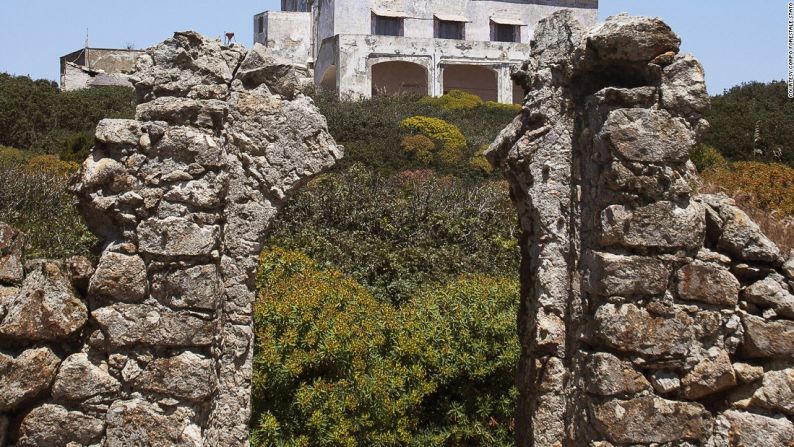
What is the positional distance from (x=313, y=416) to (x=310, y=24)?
34.4 meters

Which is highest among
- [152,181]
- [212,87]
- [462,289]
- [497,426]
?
[212,87]

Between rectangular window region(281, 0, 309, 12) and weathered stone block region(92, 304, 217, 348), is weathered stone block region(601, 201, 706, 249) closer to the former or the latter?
weathered stone block region(92, 304, 217, 348)

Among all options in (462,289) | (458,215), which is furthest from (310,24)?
(462,289)

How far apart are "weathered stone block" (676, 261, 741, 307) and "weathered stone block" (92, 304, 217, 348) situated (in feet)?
8.36

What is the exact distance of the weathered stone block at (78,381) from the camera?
445 centimetres

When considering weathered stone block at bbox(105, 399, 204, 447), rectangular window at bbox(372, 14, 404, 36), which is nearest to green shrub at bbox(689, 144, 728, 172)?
weathered stone block at bbox(105, 399, 204, 447)

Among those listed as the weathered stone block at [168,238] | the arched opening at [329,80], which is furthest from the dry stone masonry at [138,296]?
the arched opening at [329,80]

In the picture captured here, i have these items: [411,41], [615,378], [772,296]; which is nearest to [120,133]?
[615,378]

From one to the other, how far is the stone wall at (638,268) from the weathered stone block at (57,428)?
246 centimetres

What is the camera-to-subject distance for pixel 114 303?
14.7 feet

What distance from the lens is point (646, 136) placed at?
460 cm

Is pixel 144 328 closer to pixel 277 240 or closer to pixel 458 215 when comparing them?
pixel 277 240

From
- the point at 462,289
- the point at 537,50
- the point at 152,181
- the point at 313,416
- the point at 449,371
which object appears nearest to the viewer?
the point at 152,181

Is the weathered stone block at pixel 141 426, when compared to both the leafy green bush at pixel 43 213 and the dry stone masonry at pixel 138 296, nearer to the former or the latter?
the dry stone masonry at pixel 138 296
